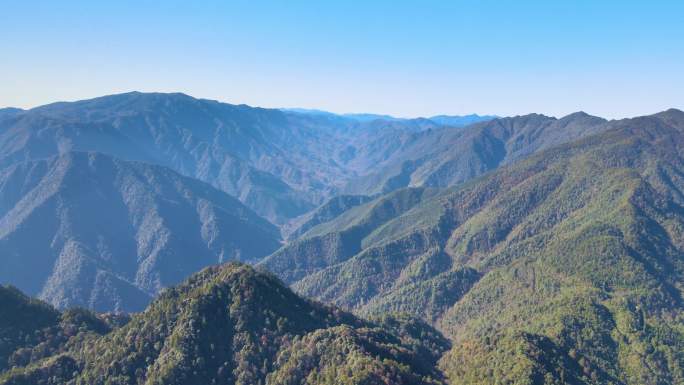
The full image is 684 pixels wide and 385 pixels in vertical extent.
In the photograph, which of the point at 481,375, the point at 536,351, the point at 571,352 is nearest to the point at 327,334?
the point at 481,375

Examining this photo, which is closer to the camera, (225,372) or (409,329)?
(225,372)

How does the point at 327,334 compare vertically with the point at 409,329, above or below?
above

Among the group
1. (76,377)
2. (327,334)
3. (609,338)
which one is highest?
(327,334)

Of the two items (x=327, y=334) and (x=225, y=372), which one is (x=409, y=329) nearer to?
(x=327, y=334)

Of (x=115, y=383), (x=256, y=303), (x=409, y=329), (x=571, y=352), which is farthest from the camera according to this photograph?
(x=409, y=329)

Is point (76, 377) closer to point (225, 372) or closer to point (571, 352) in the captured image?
point (225, 372)

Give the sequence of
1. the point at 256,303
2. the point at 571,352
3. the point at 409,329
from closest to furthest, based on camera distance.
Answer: the point at 256,303 → the point at 571,352 → the point at 409,329
